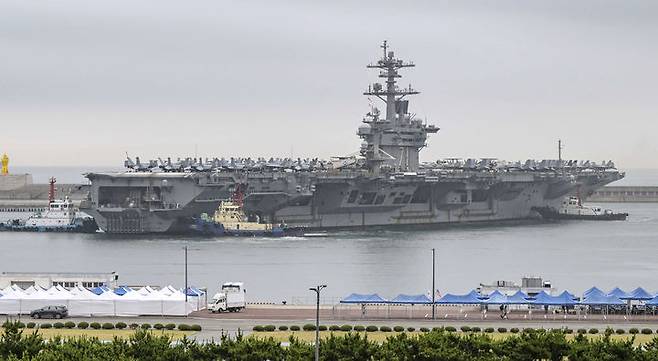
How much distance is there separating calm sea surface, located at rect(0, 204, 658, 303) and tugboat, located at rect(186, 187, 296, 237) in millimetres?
2563

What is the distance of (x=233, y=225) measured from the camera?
78000 mm

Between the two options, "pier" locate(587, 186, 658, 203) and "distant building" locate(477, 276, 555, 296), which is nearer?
"distant building" locate(477, 276, 555, 296)

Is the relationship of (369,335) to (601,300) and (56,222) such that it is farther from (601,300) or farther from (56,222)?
(56,222)

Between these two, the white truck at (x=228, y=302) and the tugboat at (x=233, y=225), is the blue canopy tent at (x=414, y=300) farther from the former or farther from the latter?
the tugboat at (x=233, y=225)

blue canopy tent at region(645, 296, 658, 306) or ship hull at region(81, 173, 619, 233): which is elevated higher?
ship hull at region(81, 173, 619, 233)

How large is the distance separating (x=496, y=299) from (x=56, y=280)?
615 inches

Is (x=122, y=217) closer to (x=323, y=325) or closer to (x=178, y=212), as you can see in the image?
(x=178, y=212)

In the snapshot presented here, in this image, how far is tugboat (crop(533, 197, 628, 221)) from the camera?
101188mm

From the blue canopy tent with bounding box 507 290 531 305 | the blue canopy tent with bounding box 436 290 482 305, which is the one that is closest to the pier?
the blue canopy tent with bounding box 507 290 531 305

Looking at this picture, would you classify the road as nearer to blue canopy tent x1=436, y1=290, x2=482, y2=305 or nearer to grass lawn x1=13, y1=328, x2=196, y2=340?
blue canopy tent x1=436, y1=290, x2=482, y2=305

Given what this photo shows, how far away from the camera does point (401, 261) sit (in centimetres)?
5981

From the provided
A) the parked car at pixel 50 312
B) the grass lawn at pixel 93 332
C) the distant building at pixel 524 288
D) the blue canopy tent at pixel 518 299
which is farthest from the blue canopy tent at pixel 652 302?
the parked car at pixel 50 312

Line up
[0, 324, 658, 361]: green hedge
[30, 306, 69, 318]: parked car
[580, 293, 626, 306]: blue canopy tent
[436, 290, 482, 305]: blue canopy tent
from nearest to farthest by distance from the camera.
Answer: [0, 324, 658, 361]: green hedge
[30, 306, 69, 318]: parked car
[580, 293, 626, 306]: blue canopy tent
[436, 290, 482, 305]: blue canopy tent

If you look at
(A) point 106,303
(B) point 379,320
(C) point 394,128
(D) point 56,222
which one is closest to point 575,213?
(C) point 394,128
